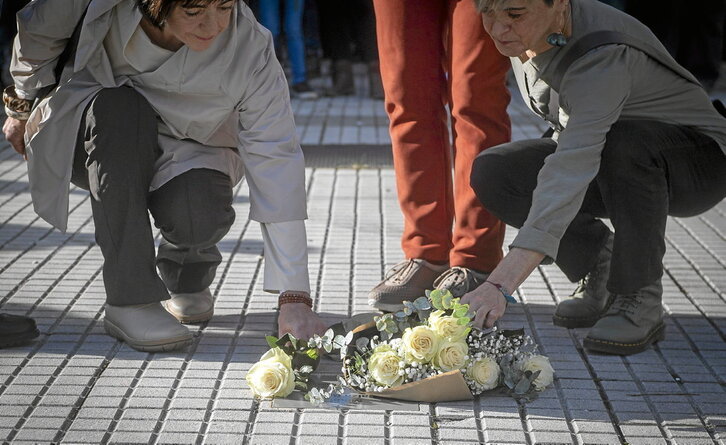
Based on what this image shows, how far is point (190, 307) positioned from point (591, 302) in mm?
1440

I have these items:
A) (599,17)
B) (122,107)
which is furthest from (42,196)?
(599,17)

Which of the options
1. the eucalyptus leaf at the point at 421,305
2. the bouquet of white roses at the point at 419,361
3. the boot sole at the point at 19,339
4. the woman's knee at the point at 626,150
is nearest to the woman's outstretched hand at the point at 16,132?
the boot sole at the point at 19,339

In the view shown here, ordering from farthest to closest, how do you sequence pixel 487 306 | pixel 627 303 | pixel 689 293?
pixel 689 293
pixel 627 303
pixel 487 306

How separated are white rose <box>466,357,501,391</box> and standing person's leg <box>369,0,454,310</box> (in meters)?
0.84

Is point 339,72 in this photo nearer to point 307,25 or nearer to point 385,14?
point 307,25

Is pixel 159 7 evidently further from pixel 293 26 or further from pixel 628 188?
pixel 293 26

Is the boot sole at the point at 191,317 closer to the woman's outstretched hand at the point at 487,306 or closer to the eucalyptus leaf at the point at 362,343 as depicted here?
the eucalyptus leaf at the point at 362,343

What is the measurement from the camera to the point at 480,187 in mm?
3602

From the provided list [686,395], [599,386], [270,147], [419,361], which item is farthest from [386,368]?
[686,395]

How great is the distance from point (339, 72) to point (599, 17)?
265 inches

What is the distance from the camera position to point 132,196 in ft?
10.6

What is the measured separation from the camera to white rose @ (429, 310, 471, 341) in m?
2.85

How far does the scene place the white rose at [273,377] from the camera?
289 cm

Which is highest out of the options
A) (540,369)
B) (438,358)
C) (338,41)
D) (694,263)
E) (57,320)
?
(438,358)
